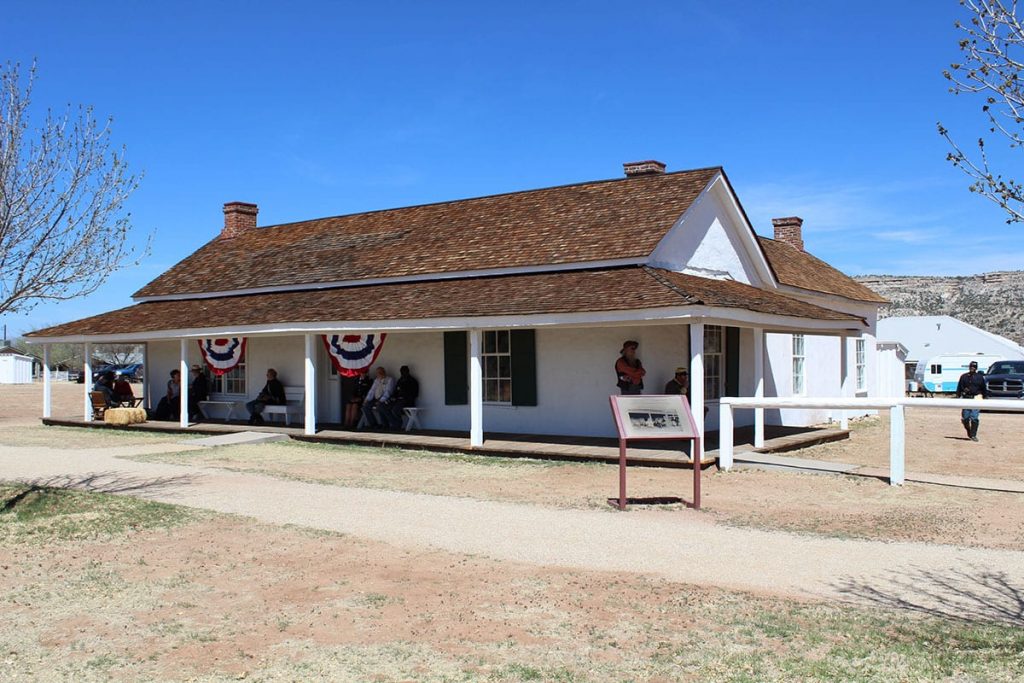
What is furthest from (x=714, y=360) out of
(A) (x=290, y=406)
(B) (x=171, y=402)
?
(B) (x=171, y=402)

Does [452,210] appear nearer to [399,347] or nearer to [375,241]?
[375,241]

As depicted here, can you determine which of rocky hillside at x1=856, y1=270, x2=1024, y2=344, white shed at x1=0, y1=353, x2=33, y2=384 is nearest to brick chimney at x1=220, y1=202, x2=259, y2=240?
white shed at x1=0, y1=353, x2=33, y2=384

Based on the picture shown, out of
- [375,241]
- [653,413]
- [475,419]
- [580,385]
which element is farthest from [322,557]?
[375,241]

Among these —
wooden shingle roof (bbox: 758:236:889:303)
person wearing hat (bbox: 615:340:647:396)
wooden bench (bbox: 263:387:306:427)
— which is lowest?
wooden bench (bbox: 263:387:306:427)

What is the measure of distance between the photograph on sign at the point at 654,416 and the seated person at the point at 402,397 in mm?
8437

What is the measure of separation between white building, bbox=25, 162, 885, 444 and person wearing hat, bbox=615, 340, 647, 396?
0.49 m

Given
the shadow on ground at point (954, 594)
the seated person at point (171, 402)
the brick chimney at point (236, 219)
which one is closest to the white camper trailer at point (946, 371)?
the brick chimney at point (236, 219)

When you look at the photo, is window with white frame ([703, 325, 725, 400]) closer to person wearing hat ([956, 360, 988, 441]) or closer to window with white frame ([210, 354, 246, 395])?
person wearing hat ([956, 360, 988, 441])

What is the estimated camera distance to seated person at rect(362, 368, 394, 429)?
18.8 m

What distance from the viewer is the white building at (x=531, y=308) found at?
1575cm

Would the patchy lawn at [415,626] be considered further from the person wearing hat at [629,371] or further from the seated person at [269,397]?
the seated person at [269,397]

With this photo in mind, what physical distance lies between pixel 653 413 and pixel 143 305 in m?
17.2

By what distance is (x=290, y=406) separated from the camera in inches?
805

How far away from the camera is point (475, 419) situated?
52.4 ft
